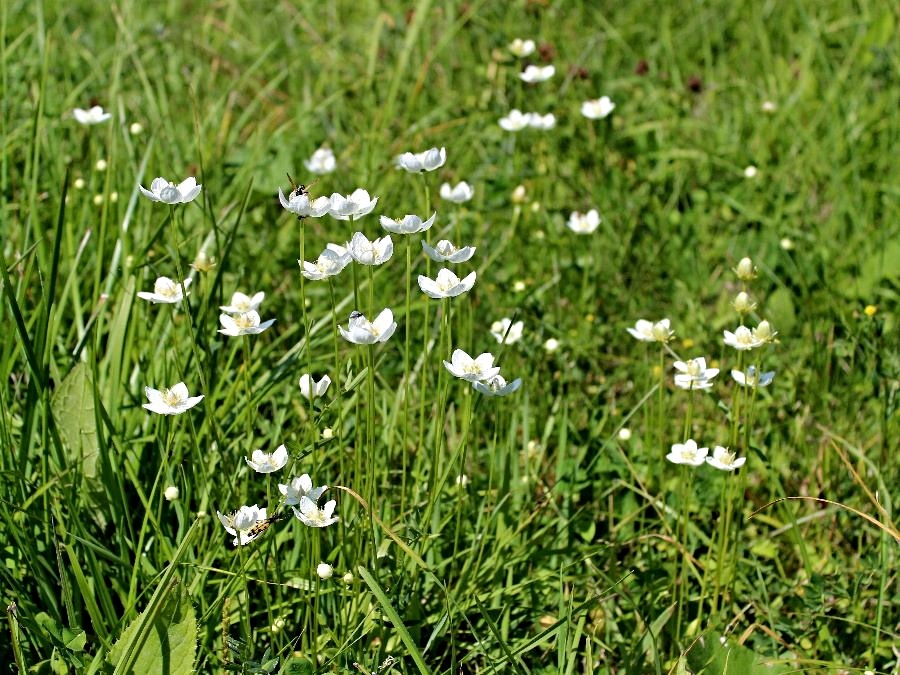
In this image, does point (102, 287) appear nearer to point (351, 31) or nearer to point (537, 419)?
point (537, 419)

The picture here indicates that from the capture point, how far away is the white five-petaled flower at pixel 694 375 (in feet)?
5.43

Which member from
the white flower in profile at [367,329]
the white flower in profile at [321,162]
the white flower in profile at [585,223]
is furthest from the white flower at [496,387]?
the white flower in profile at [321,162]

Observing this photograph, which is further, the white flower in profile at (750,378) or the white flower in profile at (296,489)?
the white flower in profile at (750,378)

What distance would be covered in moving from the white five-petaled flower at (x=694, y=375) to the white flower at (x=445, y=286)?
1.34 feet

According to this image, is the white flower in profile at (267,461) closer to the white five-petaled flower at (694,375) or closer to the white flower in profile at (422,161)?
the white flower in profile at (422,161)

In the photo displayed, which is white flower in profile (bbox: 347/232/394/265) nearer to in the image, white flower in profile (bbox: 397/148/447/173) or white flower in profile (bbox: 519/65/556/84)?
white flower in profile (bbox: 397/148/447/173)

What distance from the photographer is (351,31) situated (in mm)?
3775

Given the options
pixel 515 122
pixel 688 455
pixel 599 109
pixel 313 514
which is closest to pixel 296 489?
pixel 313 514

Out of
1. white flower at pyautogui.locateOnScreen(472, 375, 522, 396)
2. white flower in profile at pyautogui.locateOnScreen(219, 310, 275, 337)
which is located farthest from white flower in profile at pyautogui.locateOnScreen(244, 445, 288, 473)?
white flower at pyautogui.locateOnScreen(472, 375, 522, 396)

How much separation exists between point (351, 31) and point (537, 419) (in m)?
2.16

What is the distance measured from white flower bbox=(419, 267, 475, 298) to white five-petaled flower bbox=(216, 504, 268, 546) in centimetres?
38

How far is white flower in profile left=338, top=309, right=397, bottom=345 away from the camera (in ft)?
4.28

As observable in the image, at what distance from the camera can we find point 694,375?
1690mm

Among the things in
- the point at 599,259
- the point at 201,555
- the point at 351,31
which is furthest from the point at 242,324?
the point at 351,31
